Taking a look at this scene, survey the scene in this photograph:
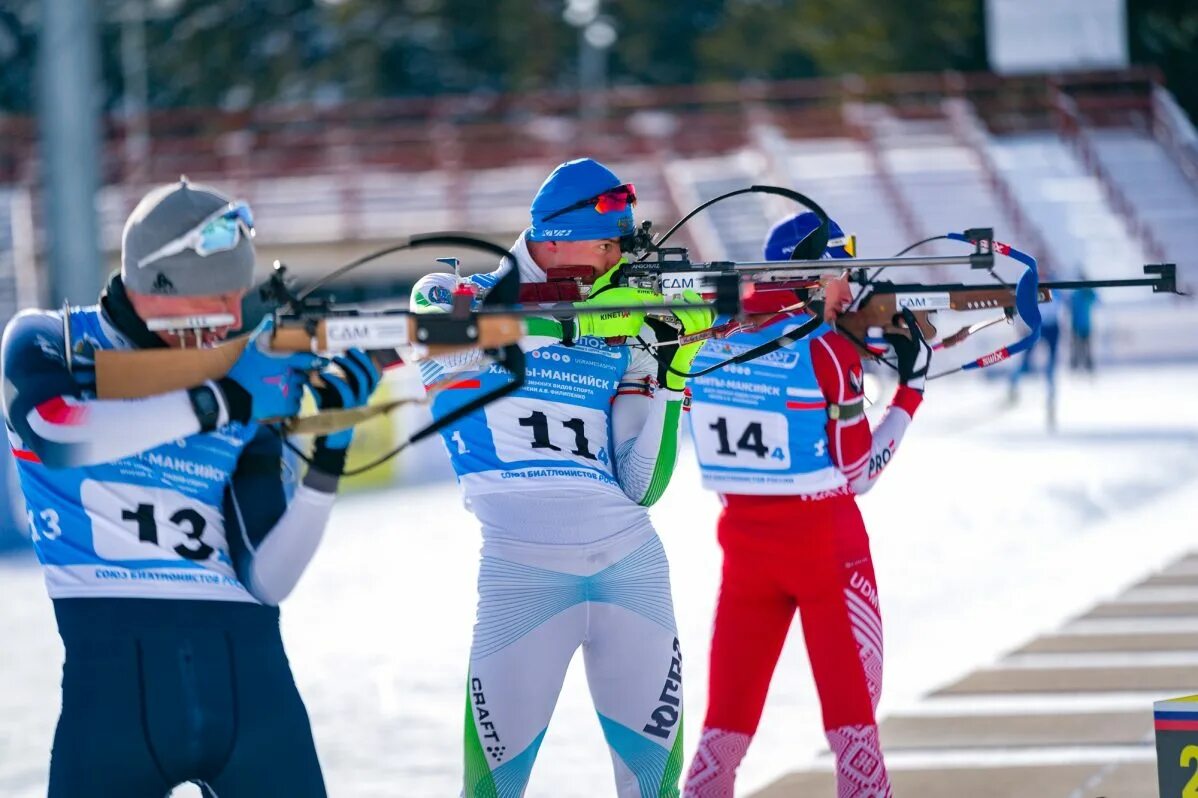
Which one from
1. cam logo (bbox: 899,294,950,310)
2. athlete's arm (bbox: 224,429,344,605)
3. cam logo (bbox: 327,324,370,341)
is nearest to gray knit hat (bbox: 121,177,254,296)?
cam logo (bbox: 327,324,370,341)

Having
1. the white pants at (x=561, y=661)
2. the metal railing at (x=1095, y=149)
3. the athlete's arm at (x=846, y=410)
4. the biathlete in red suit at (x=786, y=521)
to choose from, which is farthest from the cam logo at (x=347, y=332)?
the metal railing at (x=1095, y=149)

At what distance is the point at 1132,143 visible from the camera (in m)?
37.3

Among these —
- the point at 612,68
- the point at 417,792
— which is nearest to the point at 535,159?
the point at 612,68

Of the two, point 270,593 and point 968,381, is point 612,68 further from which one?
point 270,593

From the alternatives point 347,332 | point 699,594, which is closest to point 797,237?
point 347,332

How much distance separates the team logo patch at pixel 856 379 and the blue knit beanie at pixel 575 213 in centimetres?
93

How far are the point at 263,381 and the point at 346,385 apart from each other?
0.15 metres

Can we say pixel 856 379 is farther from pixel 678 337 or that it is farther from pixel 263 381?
pixel 263 381

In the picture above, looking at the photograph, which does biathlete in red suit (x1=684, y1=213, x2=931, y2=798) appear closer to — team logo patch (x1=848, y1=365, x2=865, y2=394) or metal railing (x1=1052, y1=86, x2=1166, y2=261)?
team logo patch (x1=848, y1=365, x2=865, y2=394)

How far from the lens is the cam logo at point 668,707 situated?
411cm

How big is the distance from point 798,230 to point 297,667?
14.0ft

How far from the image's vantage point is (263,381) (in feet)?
10.6

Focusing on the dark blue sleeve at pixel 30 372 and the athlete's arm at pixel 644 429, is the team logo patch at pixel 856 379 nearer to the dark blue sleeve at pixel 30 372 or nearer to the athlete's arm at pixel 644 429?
the athlete's arm at pixel 644 429

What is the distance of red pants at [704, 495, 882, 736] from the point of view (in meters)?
4.64
